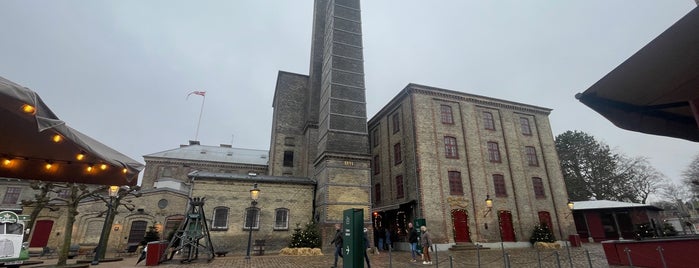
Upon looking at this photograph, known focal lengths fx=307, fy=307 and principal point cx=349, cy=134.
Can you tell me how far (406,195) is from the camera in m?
21.9

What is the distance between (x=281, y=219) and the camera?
20078 mm

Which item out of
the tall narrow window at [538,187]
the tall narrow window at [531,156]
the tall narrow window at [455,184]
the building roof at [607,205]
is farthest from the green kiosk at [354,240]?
the building roof at [607,205]

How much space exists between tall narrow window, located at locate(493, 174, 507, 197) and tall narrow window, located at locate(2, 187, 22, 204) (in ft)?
154

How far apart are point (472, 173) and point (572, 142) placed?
84.8 ft

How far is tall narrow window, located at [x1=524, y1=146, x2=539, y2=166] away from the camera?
2486 cm

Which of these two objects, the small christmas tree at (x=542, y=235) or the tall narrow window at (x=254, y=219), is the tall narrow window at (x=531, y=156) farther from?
the tall narrow window at (x=254, y=219)

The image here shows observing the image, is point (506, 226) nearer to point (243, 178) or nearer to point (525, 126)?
point (525, 126)

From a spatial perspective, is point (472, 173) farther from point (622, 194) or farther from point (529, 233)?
point (622, 194)

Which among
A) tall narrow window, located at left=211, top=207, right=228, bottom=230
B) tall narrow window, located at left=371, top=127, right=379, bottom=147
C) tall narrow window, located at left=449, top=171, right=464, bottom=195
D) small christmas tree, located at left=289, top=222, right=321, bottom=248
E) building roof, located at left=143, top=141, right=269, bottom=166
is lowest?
small christmas tree, located at left=289, top=222, right=321, bottom=248

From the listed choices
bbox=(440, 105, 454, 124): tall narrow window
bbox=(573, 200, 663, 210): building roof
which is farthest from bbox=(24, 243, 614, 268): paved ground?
bbox=(573, 200, 663, 210): building roof

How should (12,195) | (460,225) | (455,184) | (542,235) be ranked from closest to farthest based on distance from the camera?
(460,225) → (542,235) → (455,184) → (12,195)

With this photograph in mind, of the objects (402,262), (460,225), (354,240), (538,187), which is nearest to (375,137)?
(460,225)

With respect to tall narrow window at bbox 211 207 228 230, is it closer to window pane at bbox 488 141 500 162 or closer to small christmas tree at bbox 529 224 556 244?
window pane at bbox 488 141 500 162

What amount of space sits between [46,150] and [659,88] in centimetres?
817
